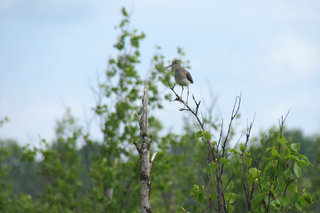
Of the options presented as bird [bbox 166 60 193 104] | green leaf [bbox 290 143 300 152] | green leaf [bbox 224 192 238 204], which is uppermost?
bird [bbox 166 60 193 104]

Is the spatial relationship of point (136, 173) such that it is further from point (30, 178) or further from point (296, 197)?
point (30, 178)

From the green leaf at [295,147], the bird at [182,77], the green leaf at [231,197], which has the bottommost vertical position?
the green leaf at [231,197]

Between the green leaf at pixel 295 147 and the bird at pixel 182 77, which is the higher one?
the bird at pixel 182 77

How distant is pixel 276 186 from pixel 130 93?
8202 millimetres

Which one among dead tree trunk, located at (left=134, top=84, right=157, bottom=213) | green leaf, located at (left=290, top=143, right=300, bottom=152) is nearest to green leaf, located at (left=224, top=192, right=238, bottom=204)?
green leaf, located at (left=290, top=143, right=300, bottom=152)

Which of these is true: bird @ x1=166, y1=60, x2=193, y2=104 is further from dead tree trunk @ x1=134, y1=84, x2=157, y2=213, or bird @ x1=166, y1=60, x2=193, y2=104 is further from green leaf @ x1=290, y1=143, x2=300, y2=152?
green leaf @ x1=290, y1=143, x2=300, y2=152

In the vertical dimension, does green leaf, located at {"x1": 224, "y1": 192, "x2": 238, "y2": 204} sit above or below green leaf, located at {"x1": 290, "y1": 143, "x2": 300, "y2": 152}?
below

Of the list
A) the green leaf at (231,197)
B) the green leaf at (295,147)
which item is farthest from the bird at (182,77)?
the green leaf at (295,147)

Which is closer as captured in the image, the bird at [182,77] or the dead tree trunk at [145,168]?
the dead tree trunk at [145,168]

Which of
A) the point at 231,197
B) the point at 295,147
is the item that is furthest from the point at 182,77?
the point at 295,147

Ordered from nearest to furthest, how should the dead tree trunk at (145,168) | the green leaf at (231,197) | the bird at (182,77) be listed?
the green leaf at (231,197), the dead tree trunk at (145,168), the bird at (182,77)

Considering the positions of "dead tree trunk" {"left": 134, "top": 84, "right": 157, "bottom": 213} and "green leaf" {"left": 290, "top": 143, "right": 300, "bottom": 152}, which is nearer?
"green leaf" {"left": 290, "top": 143, "right": 300, "bottom": 152}

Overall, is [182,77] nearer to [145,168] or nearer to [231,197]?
[145,168]

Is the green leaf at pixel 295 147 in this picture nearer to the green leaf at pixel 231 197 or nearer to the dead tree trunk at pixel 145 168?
the green leaf at pixel 231 197
